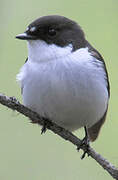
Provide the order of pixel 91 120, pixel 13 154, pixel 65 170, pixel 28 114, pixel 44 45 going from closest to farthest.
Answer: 1. pixel 28 114
2. pixel 44 45
3. pixel 91 120
4. pixel 65 170
5. pixel 13 154

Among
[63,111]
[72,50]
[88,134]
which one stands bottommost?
[88,134]

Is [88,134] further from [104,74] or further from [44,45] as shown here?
[44,45]

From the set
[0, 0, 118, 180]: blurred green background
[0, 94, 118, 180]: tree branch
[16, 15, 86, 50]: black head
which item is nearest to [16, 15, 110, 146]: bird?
[16, 15, 86, 50]: black head

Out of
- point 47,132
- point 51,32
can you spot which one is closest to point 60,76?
point 51,32

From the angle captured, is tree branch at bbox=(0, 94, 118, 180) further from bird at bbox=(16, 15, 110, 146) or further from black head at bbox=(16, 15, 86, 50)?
black head at bbox=(16, 15, 86, 50)

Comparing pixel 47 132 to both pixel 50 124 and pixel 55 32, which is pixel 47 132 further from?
pixel 55 32

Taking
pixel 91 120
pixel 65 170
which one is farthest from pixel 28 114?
pixel 65 170

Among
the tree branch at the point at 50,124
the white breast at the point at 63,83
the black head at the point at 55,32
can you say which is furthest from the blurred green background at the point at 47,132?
the tree branch at the point at 50,124

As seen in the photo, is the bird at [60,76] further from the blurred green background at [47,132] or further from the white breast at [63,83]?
the blurred green background at [47,132]
